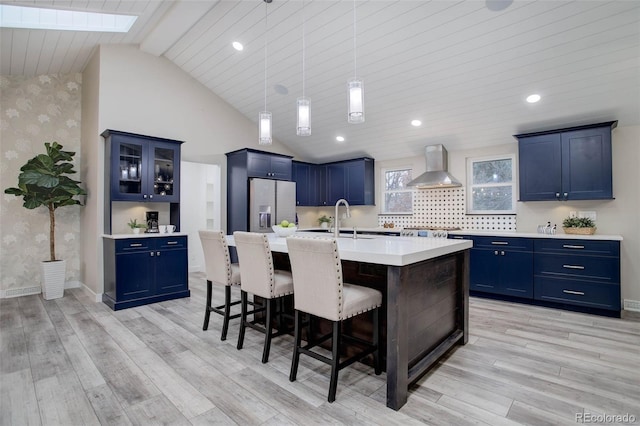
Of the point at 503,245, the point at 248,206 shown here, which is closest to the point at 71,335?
the point at 248,206

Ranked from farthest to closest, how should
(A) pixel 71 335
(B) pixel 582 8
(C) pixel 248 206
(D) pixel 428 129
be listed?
(C) pixel 248 206, (D) pixel 428 129, (A) pixel 71 335, (B) pixel 582 8

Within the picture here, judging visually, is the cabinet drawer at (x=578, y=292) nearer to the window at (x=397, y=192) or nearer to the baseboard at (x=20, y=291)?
the window at (x=397, y=192)

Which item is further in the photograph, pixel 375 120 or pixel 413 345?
pixel 375 120

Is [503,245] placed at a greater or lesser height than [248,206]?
lesser

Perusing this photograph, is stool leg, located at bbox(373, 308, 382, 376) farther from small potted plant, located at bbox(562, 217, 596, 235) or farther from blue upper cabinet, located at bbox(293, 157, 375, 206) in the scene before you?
blue upper cabinet, located at bbox(293, 157, 375, 206)

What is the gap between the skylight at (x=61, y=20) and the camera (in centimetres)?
354

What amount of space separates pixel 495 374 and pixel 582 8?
10.4ft

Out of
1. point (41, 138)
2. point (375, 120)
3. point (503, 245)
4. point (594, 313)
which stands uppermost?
point (375, 120)

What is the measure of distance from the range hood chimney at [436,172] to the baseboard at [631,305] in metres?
2.49

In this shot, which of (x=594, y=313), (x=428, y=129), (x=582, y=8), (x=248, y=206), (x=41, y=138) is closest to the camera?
(x=582, y=8)

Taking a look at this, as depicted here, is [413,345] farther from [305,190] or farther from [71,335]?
[305,190]

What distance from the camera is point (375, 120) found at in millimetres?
5223

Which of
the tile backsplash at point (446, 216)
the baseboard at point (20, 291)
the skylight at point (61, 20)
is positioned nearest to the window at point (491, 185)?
the tile backsplash at point (446, 216)

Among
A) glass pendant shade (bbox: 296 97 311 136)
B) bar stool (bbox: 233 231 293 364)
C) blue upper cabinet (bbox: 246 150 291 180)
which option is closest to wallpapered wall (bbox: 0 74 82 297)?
blue upper cabinet (bbox: 246 150 291 180)
